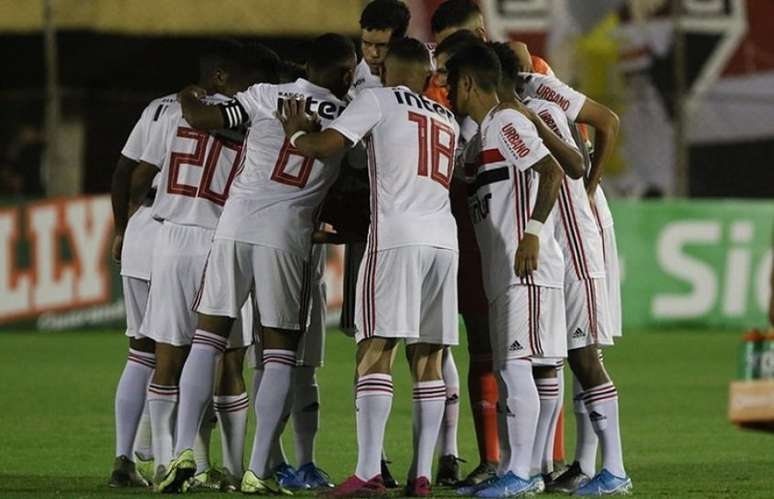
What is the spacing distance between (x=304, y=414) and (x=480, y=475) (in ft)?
3.14

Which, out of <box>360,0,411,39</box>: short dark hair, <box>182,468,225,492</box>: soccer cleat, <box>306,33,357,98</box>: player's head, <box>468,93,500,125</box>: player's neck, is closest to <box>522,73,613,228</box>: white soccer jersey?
<box>468,93,500,125</box>: player's neck

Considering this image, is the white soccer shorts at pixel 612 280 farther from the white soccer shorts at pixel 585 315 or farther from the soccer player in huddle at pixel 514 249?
the soccer player in huddle at pixel 514 249

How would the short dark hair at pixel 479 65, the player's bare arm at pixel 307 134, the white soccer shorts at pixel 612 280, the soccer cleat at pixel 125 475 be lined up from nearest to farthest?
1. the player's bare arm at pixel 307 134
2. the short dark hair at pixel 479 65
3. the soccer cleat at pixel 125 475
4. the white soccer shorts at pixel 612 280

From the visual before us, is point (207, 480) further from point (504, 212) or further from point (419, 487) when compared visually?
point (504, 212)

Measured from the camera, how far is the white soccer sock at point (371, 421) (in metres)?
7.95

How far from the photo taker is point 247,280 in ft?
27.7

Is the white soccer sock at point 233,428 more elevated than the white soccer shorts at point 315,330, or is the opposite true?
the white soccer shorts at point 315,330

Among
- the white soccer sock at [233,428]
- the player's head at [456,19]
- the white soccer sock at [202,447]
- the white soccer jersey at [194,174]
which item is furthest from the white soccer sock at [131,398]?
the player's head at [456,19]

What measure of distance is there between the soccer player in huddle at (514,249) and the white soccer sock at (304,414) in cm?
97

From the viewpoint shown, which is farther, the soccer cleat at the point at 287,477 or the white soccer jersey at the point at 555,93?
the white soccer jersey at the point at 555,93

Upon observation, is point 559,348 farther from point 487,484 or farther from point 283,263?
point 283,263

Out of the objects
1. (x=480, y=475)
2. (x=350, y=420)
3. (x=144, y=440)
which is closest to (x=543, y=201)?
(x=480, y=475)

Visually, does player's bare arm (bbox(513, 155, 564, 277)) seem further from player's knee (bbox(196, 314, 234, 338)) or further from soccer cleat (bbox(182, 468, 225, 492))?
soccer cleat (bbox(182, 468, 225, 492))

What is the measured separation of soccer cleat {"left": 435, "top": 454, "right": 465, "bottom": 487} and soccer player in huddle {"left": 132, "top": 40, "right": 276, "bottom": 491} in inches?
41.6
